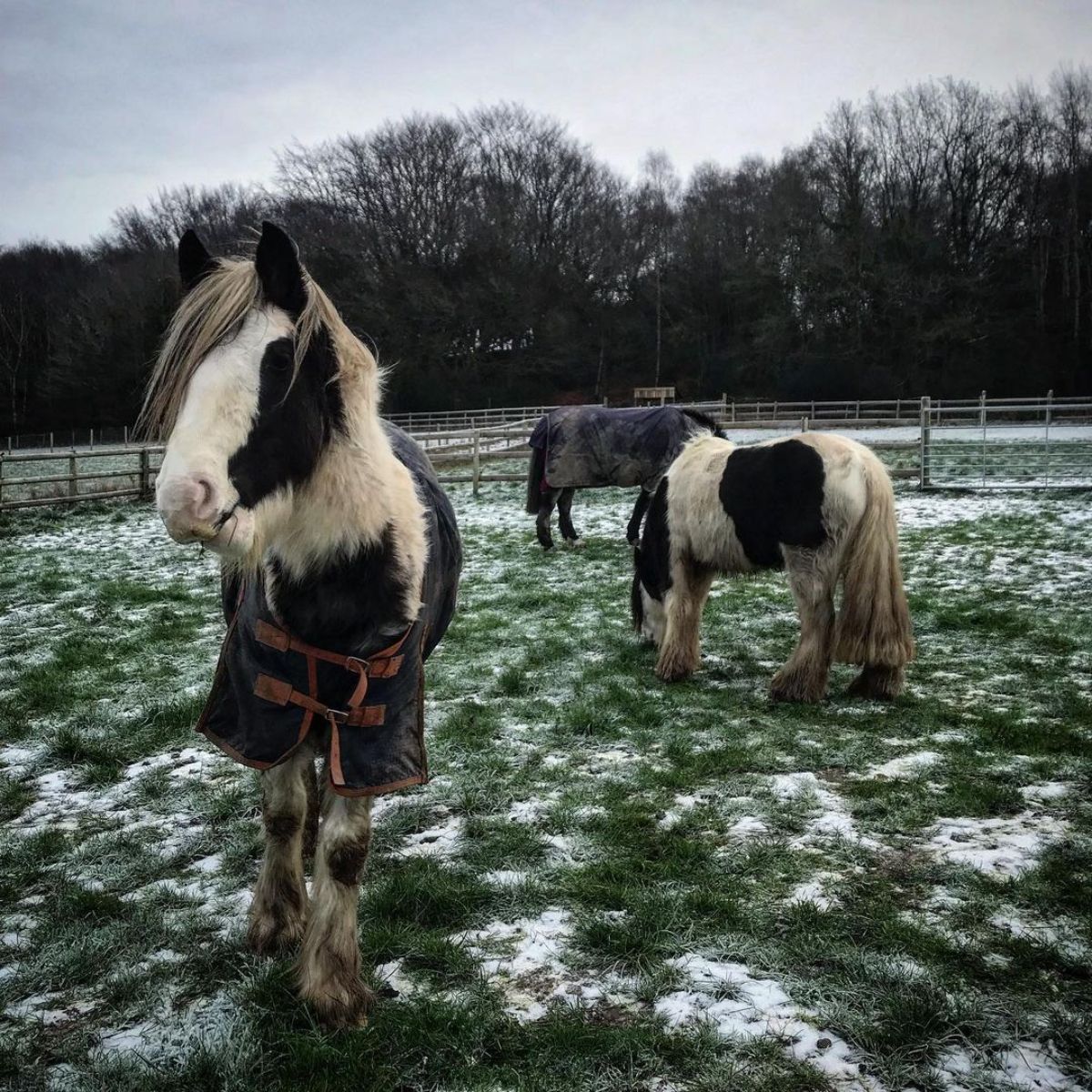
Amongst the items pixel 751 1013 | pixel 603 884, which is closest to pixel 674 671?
pixel 603 884

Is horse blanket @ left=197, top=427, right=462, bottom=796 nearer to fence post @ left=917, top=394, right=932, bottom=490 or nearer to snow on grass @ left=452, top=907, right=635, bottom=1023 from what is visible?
snow on grass @ left=452, top=907, right=635, bottom=1023

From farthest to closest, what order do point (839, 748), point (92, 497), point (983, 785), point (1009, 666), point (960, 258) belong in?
point (960, 258) → point (92, 497) → point (1009, 666) → point (839, 748) → point (983, 785)

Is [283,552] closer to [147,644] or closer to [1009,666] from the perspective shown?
[147,644]

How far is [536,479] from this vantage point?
9.67 metres

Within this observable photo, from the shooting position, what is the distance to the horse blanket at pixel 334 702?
221cm

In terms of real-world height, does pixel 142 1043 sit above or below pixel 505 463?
below

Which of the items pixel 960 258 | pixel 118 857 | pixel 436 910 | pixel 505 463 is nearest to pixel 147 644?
pixel 118 857

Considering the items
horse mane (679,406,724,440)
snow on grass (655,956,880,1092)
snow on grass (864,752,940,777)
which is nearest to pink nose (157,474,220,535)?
snow on grass (655,956,880,1092)

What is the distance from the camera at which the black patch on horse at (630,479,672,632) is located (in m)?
5.36

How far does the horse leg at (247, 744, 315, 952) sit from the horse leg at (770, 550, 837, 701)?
3065 mm

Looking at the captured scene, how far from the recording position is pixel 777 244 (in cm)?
3409

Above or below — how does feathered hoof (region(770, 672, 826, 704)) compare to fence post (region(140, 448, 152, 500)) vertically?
below

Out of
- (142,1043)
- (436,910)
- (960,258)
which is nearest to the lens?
(142,1043)

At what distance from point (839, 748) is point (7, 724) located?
176 inches
